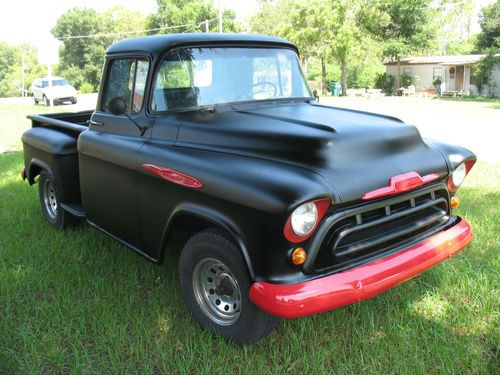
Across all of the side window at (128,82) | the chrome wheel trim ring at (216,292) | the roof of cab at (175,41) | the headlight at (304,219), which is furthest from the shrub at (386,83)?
the headlight at (304,219)

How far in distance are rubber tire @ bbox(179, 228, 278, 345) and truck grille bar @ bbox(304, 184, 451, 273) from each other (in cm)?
39

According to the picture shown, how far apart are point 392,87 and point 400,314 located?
38.0 m

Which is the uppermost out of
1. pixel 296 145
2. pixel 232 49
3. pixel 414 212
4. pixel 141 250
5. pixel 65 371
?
pixel 232 49

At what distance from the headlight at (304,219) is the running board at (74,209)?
8.05ft

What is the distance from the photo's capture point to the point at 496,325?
3.06 metres

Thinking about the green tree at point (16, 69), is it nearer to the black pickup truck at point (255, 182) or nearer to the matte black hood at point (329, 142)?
the black pickup truck at point (255, 182)

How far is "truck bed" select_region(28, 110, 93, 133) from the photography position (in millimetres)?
4528

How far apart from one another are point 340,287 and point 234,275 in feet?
1.96

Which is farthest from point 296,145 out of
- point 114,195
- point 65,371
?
point 65,371

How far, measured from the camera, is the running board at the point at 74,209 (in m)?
4.23

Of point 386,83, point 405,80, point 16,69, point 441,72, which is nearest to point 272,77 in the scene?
point 405,80

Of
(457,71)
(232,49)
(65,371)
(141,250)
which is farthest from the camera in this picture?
(457,71)

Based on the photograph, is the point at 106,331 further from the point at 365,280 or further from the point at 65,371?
the point at 365,280

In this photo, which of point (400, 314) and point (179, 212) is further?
point (400, 314)
